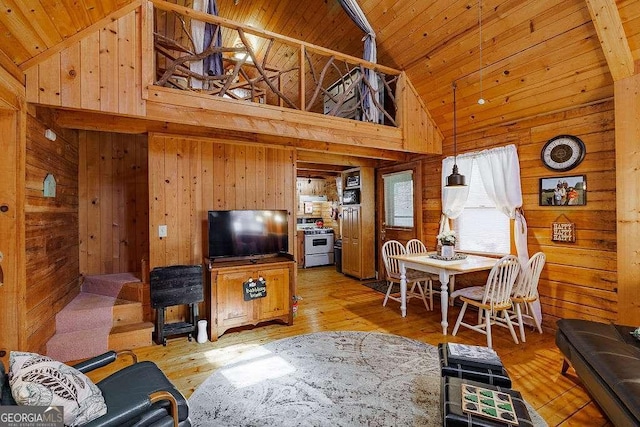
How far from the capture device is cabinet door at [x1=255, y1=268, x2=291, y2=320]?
3.58 metres

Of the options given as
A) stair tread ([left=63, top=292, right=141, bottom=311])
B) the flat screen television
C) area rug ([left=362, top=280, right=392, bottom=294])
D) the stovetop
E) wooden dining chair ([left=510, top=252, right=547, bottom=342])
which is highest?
the flat screen television

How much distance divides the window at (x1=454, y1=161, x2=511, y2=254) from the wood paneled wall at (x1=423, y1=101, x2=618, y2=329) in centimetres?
34

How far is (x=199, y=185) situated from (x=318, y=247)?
4.24 metres

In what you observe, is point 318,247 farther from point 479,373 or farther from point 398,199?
point 479,373

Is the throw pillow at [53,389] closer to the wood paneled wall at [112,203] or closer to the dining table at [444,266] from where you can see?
the wood paneled wall at [112,203]

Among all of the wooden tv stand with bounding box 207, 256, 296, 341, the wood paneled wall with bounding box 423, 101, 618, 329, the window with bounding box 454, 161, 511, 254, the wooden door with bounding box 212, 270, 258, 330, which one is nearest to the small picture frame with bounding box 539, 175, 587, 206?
the wood paneled wall with bounding box 423, 101, 618, 329

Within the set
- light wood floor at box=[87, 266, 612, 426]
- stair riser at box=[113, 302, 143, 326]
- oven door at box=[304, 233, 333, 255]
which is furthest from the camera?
oven door at box=[304, 233, 333, 255]

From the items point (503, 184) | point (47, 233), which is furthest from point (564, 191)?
point (47, 233)

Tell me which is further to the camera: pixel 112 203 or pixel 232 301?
pixel 112 203

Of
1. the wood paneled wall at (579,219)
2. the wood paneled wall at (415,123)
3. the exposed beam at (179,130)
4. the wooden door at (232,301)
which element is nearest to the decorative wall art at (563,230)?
the wood paneled wall at (579,219)

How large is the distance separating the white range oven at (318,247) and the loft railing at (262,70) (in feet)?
9.64

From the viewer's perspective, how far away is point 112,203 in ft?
13.6

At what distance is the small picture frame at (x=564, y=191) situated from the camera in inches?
125

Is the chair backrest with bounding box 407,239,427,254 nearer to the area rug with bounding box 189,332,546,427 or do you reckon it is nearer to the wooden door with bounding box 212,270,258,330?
the area rug with bounding box 189,332,546,427
